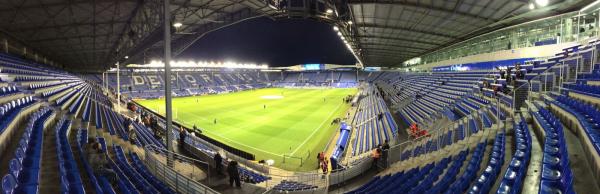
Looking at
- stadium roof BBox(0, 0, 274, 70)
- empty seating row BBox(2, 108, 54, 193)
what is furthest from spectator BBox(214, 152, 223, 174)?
stadium roof BBox(0, 0, 274, 70)

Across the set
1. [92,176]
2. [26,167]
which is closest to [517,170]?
[92,176]

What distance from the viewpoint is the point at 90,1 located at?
15.8 meters

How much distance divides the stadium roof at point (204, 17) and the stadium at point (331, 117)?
0.45 ft

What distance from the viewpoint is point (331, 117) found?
Result: 2775cm

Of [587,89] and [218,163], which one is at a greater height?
[587,89]

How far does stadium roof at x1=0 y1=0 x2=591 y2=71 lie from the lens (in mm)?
15320

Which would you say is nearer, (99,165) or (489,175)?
(489,175)

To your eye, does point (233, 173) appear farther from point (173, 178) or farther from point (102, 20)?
point (102, 20)

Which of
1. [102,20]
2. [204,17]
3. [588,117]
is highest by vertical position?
[204,17]

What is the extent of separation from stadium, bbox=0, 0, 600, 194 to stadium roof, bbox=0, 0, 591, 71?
0.14 meters

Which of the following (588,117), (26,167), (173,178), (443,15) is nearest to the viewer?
(26,167)

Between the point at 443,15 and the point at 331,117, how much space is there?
13.6 meters

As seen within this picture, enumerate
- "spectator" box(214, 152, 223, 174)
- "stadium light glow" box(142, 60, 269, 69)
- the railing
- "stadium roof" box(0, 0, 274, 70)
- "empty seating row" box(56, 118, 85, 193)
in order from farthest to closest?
1. "stadium light glow" box(142, 60, 269, 69)
2. "stadium roof" box(0, 0, 274, 70)
3. "spectator" box(214, 152, 223, 174)
4. the railing
5. "empty seating row" box(56, 118, 85, 193)

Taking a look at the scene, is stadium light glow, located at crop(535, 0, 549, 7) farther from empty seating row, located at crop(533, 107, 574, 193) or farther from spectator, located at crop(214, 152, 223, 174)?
spectator, located at crop(214, 152, 223, 174)
